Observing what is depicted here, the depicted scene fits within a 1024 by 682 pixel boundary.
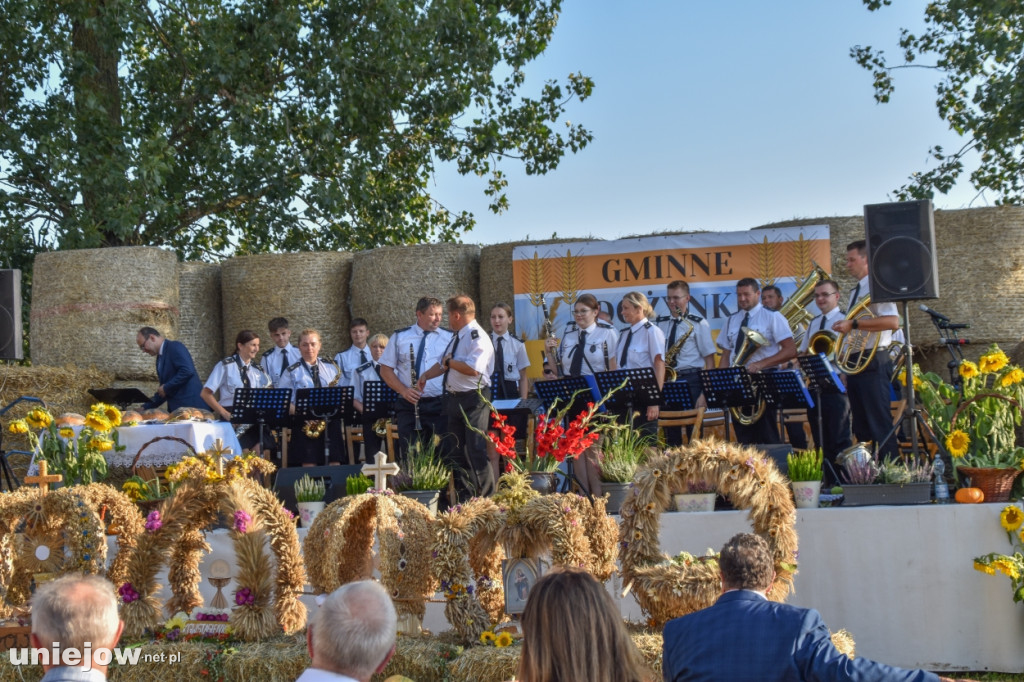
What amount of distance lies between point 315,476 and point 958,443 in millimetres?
4110

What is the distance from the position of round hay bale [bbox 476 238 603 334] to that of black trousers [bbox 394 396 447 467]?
2711 millimetres

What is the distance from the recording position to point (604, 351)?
9.07 meters

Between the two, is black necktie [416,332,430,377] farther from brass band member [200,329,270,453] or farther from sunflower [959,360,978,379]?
sunflower [959,360,978,379]

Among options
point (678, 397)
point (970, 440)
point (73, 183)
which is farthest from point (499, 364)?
point (73, 183)

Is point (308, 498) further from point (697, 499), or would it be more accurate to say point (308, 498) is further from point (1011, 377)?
point (1011, 377)

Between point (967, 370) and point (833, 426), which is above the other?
point (967, 370)

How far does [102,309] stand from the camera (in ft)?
38.1

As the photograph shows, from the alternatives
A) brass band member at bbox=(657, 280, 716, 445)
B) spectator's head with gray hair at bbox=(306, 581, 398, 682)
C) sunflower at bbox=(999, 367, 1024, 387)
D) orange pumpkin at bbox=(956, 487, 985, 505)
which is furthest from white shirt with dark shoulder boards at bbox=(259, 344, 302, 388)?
spectator's head with gray hair at bbox=(306, 581, 398, 682)

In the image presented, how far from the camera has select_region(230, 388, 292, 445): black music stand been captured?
937 cm

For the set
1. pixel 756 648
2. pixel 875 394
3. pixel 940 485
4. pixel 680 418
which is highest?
pixel 875 394

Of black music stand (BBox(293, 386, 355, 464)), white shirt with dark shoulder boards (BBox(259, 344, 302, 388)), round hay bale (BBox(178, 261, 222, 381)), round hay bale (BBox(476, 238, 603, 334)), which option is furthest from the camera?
round hay bale (BBox(178, 261, 222, 381))

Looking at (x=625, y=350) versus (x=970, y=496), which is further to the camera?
(x=625, y=350)

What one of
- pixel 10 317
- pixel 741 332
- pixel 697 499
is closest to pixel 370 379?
pixel 10 317

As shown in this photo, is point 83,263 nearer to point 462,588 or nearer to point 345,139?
point 345,139
